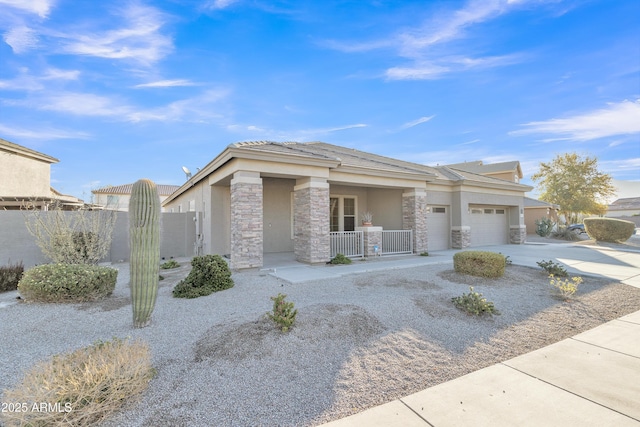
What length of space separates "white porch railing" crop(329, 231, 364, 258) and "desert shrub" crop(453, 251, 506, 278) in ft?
13.7

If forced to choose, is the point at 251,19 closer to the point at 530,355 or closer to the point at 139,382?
the point at 139,382

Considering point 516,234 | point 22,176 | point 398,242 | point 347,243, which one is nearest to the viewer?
point 347,243

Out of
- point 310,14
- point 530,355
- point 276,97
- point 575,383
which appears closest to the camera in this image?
point 575,383

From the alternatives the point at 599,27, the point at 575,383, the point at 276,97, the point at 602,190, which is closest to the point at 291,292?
the point at 575,383

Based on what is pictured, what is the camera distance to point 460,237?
14805mm

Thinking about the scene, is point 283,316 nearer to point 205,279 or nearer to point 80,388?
point 80,388

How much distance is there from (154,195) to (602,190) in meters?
34.9

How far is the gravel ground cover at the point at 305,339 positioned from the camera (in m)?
2.82

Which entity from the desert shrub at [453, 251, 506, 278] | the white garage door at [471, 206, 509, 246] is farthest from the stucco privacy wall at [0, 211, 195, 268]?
the white garage door at [471, 206, 509, 246]

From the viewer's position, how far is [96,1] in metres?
6.79

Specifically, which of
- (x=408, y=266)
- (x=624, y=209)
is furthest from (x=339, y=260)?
(x=624, y=209)

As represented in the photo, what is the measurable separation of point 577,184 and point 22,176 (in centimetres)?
4121

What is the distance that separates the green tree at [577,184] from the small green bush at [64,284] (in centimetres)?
3417

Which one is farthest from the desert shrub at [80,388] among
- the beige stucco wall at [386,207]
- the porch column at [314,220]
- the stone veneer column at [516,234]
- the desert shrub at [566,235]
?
the desert shrub at [566,235]
